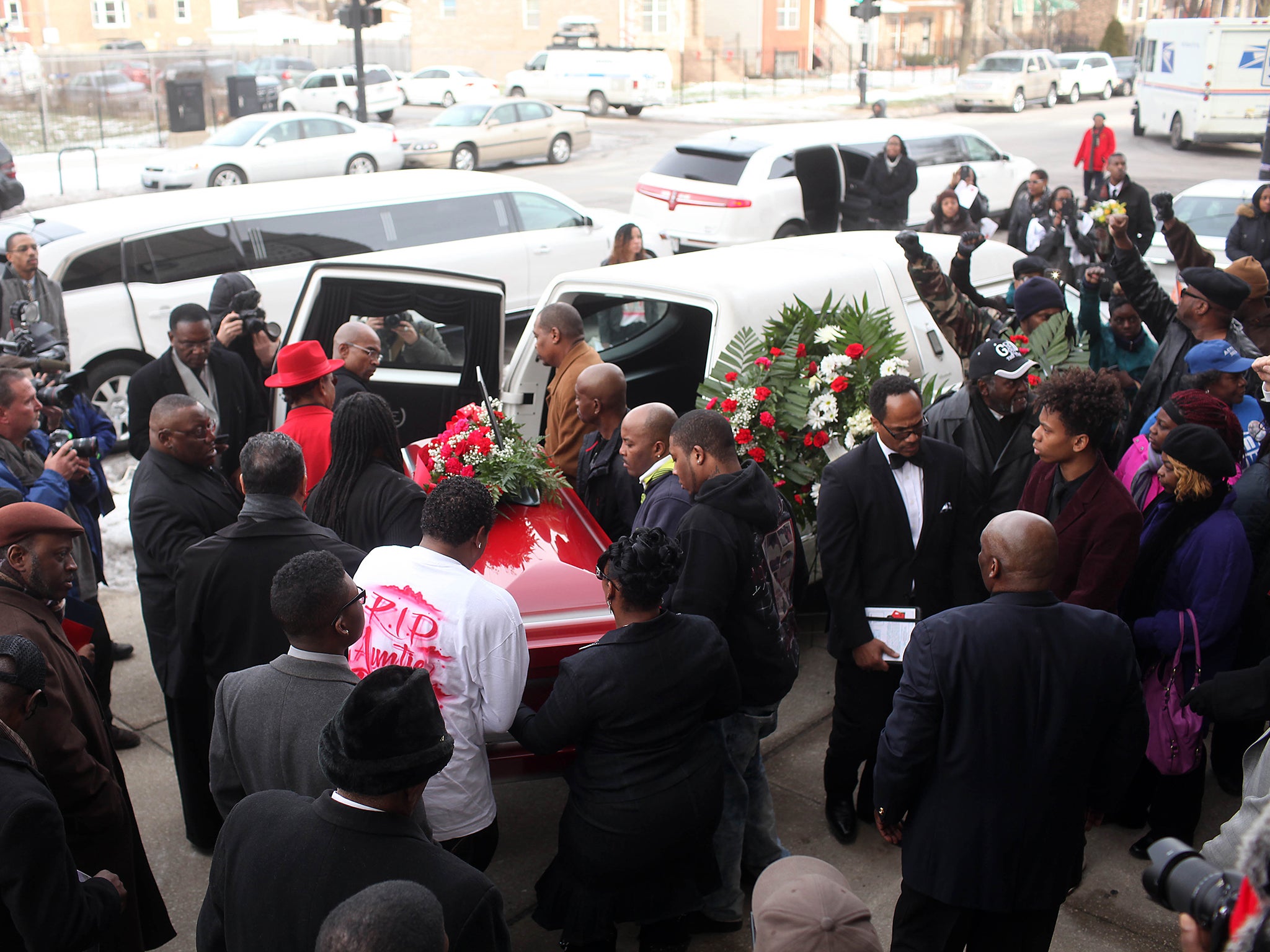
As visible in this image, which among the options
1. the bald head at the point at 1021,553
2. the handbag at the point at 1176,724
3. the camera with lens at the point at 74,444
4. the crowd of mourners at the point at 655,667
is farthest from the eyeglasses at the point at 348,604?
the handbag at the point at 1176,724

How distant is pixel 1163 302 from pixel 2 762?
6.57 metres

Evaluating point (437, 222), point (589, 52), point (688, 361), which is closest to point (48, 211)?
point (437, 222)

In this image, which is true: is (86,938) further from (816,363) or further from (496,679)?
(816,363)

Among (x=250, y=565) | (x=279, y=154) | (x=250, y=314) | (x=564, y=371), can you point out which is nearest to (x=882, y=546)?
(x=564, y=371)

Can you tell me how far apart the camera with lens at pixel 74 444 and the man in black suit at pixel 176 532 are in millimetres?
476

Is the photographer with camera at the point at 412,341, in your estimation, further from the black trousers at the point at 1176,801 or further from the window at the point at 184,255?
the black trousers at the point at 1176,801

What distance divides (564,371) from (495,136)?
68.8 ft

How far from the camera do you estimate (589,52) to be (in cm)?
3769

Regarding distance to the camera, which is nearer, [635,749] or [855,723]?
[635,749]

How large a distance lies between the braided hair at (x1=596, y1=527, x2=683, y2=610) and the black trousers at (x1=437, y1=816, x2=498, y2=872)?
0.96 metres

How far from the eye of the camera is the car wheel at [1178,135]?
2886 cm

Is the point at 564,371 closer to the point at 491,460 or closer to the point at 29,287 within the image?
the point at 491,460

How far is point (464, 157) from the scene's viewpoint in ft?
80.7

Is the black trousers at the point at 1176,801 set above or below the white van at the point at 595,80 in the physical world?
below
